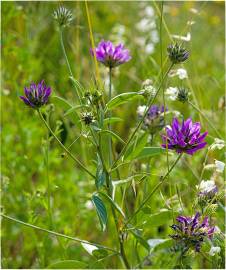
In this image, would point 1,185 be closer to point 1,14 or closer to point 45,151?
point 45,151

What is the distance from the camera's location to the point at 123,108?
2.31m

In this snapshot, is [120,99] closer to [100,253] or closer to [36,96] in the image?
[36,96]

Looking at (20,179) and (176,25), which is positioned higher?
(176,25)

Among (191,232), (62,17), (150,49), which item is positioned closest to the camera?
(191,232)

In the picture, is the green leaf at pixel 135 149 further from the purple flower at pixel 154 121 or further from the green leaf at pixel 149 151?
the purple flower at pixel 154 121

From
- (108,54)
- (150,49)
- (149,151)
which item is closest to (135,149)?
(149,151)

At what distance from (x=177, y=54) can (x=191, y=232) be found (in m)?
0.30

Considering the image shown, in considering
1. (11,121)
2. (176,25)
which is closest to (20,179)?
(11,121)

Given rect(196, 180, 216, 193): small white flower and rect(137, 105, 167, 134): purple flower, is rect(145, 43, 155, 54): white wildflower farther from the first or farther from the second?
rect(196, 180, 216, 193): small white flower

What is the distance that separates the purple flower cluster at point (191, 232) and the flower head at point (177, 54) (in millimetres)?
265

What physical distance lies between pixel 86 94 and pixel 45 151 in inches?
11.8

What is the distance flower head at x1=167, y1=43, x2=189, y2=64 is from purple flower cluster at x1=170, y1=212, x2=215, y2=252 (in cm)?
27

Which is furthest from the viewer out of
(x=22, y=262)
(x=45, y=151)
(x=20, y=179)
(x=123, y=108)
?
(x=123, y=108)

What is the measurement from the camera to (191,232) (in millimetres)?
841
